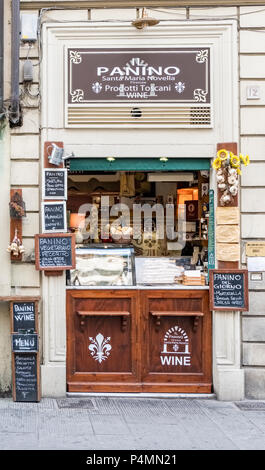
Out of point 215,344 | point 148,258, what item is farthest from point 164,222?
point 215,344

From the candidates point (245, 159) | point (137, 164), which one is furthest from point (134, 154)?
point (245, 159)

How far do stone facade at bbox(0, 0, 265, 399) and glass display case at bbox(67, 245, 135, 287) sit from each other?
0.60m

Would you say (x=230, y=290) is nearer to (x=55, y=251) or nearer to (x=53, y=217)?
(x=55, y=251)

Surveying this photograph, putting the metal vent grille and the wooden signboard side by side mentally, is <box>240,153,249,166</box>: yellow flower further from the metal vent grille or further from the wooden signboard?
the wooden signboard

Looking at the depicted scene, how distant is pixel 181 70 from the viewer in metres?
7.57

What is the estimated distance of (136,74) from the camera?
7.58m

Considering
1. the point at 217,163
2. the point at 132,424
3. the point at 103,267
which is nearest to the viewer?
the point at 132,424

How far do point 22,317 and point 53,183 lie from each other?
1808 mm

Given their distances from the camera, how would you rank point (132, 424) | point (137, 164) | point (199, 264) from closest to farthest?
point (132, 424), point (137, 164), point (199, 264)

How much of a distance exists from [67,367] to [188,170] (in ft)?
10.4

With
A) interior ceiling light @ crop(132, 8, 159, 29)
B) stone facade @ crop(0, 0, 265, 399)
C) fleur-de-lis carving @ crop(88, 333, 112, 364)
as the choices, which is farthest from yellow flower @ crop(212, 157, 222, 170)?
fleur-de-lis carving @ crop(88, 333, 112, 364)

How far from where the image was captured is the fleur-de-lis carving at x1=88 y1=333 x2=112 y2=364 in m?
7.49

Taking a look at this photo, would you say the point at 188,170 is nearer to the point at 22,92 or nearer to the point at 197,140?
the point at 197,140

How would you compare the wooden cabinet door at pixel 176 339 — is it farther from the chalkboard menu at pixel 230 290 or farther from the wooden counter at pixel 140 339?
the chalkboard menu at pixel 230 290
